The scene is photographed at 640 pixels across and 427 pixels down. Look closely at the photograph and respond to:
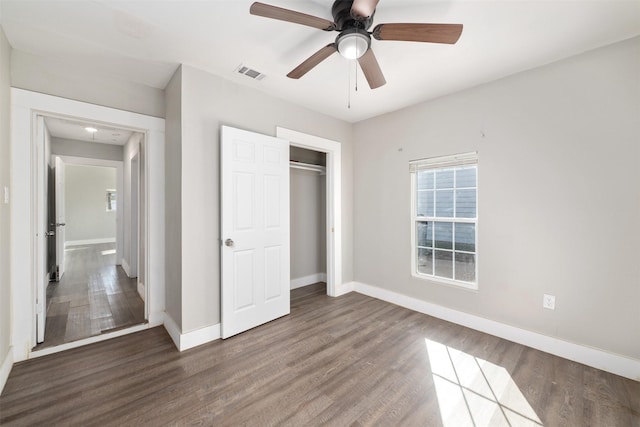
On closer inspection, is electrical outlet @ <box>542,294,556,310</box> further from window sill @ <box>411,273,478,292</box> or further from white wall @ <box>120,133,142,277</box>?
white wall @ <box>120,133,142,277</box>

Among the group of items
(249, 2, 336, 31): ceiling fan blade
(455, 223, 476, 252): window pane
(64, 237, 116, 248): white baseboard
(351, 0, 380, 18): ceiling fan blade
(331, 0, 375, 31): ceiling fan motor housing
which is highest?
(331, 0, 375, 31): ceiling fan motor housing

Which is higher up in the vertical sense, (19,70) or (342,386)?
(19,70)

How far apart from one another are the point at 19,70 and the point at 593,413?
4.96 metres

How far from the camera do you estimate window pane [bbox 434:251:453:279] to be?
121 inches

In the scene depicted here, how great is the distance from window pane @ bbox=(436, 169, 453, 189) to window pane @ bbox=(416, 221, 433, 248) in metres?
0.49

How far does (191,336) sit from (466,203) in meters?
3.19

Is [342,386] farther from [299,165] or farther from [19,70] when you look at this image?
[19,70]

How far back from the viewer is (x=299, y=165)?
13.0ft

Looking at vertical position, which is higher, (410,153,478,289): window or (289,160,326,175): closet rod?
(289,160,326,175): closet rod

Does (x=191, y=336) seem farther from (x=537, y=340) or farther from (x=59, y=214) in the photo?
(x=59, y=214)

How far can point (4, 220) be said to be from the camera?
194cm

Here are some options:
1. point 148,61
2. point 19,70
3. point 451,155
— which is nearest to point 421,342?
point 451,155

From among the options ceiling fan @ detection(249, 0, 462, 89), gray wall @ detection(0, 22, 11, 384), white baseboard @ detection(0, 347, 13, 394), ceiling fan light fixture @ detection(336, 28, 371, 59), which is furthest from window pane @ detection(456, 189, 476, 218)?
white baseboard @ detection(0, 347, 13, 394)

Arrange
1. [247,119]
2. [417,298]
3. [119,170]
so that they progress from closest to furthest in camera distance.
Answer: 1. [247,119]
2. [417,298]
3. [119,170]
